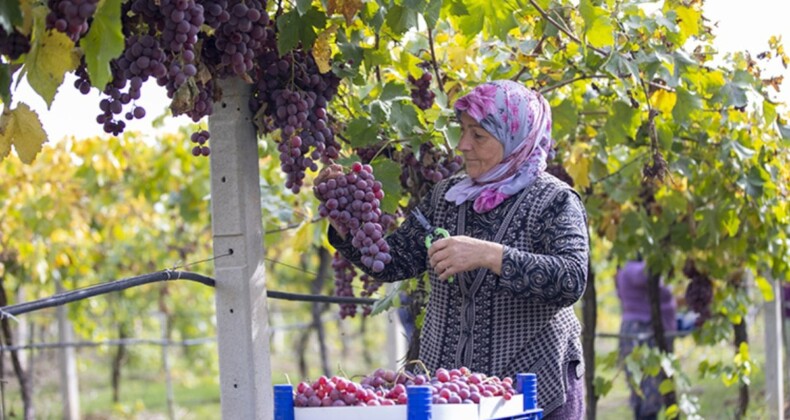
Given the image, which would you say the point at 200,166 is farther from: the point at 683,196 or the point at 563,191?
the point at 563,191

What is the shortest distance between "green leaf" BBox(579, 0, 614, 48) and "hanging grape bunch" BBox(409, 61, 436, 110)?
2.17 feet

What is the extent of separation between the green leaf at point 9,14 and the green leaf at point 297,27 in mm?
951

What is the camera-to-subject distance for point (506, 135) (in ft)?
9.78

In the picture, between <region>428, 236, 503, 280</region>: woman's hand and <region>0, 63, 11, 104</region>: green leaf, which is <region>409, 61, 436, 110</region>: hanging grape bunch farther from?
<region>0, 63, 11, 104</region>: green leaf

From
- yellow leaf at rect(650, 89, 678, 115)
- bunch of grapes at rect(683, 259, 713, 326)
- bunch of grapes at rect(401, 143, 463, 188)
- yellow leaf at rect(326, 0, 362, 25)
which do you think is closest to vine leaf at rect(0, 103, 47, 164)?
yellow leaf at rect(326, 0, 362, 25)

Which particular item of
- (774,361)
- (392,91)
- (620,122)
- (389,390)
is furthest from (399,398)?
(774,361)

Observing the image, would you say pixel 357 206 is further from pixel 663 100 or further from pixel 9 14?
pixel 663 100

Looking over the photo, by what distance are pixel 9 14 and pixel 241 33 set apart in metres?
0.78

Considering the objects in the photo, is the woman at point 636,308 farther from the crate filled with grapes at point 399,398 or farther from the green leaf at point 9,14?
the green leaf at point 9,14

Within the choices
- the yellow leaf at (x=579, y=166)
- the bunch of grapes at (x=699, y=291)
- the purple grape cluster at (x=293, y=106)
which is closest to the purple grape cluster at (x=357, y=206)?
the purple grape cluster at (x=293, y=106)

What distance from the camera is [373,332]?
18.7 meters

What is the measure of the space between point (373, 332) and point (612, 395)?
6.48 m

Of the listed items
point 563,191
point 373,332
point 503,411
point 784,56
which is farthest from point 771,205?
point 373,332

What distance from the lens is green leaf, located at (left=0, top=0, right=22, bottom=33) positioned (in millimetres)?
1812
